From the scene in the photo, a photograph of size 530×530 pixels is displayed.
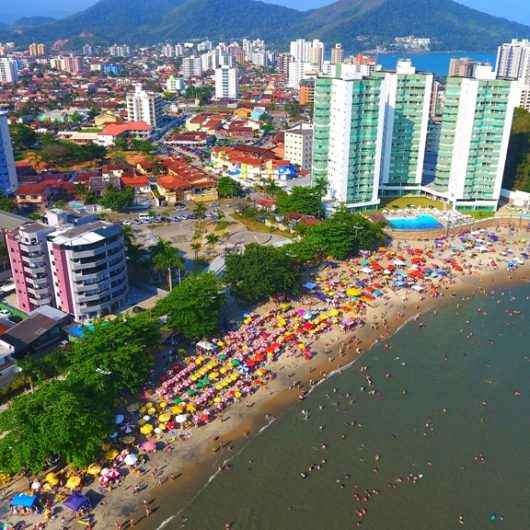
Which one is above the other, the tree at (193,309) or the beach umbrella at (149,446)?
the tree at (193,309)

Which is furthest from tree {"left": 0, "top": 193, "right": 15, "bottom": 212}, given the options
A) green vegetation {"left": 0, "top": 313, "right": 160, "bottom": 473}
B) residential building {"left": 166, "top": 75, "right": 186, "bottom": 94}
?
residential building {"left": 166, "top": 75, "right": 186, "bottom": 94}

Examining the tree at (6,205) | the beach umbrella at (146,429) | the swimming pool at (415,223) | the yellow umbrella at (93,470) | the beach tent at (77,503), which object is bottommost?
the beach tent at (77,503)

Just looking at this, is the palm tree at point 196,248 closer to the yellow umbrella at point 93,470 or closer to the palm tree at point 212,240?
the palm tree at point 212,240

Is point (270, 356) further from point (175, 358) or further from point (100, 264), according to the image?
point (100, 264)

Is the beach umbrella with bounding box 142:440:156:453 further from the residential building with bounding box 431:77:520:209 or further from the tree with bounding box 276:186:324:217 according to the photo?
the residential building with bounding box 431:77:520:209

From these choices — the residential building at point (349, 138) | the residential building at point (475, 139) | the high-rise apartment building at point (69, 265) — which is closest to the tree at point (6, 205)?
the high-rise apartment building at point (69, 265)

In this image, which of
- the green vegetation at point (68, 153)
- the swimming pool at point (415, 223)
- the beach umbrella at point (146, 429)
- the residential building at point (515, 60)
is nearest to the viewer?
the beach umbrella at point (146, 429)
